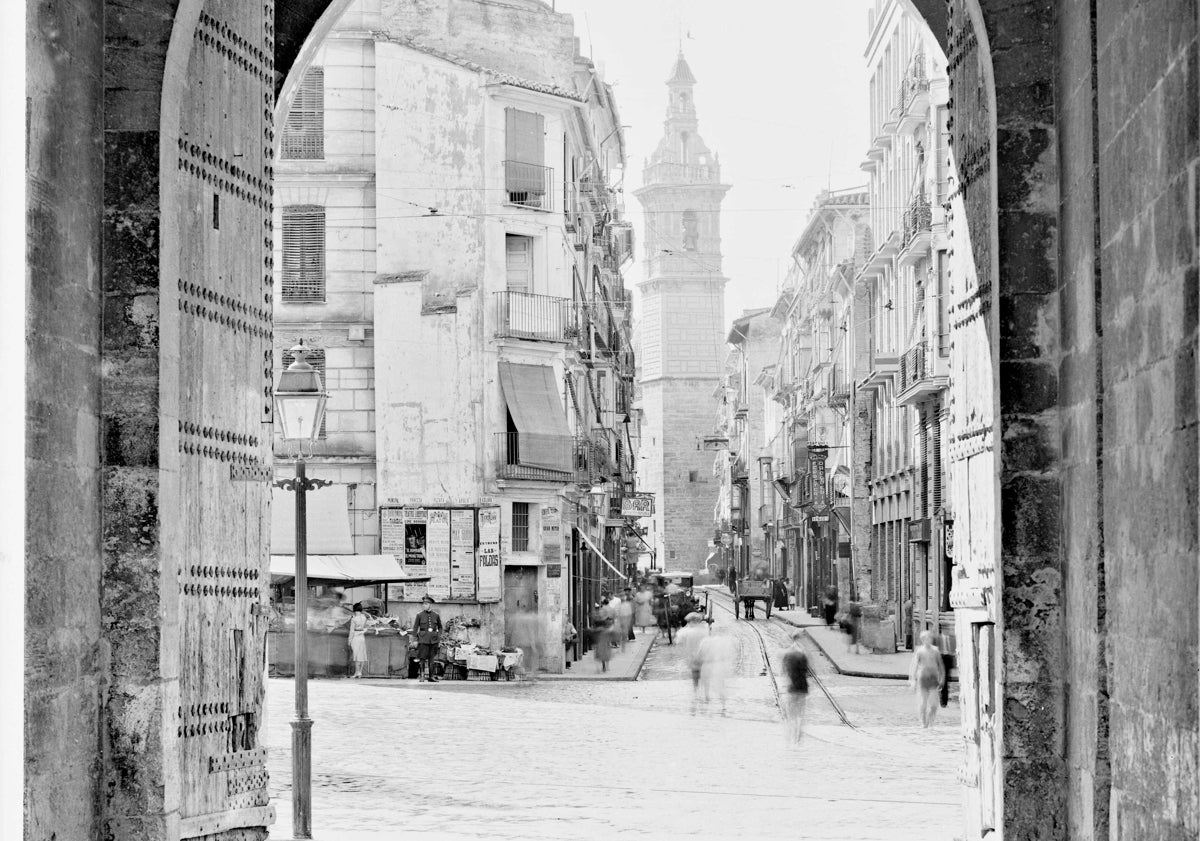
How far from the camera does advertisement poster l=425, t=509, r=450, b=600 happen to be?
102ft

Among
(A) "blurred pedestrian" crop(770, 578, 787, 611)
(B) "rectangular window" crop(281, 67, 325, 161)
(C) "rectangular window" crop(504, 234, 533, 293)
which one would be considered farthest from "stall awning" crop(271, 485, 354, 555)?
(A) "blurred pedestrian" crop(770, 578, 787, 611)

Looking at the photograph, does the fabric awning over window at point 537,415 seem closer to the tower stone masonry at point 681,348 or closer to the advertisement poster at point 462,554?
the advertisement poster at point 462,554

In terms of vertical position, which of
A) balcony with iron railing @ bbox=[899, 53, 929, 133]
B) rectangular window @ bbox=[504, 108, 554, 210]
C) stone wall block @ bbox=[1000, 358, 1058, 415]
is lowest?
stone wall block @ bbox=[1000, 358, 1058, 415]

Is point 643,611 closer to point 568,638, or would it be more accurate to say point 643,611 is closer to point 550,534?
point 568,638

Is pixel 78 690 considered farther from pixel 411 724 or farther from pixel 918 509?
pixel 918 509

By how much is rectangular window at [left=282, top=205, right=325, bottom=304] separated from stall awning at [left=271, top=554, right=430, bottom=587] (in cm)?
457

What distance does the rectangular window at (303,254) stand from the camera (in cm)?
3109

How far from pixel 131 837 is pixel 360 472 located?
23.3 m

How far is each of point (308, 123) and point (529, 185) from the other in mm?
4027

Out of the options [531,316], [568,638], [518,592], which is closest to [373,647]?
[518,592]

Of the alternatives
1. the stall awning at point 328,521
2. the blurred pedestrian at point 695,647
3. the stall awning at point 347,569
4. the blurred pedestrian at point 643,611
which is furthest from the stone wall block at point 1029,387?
the blurred pedestrian at point 643,611

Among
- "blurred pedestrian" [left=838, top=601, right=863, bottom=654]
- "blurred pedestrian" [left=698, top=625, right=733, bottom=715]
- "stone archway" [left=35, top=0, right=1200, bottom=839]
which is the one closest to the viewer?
"stone archway" [left=35, top=0, right=1200, bottom=839]

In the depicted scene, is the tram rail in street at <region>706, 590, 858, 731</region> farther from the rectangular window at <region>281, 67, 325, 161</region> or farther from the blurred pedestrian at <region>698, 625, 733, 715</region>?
the rectangular window at <region>281, 67, 325, 161</region>

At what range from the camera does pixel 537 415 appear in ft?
105
